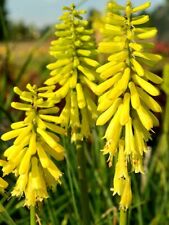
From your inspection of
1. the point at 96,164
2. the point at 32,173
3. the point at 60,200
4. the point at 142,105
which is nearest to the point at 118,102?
the point at 142,105

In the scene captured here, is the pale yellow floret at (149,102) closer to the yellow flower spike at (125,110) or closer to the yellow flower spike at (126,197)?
the yellow flower spike at (125,110)

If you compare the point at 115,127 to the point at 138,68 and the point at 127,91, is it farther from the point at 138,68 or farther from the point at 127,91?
the point at 138,68

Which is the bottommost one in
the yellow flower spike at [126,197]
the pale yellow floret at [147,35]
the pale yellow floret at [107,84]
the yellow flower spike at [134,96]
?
the yellow flower spike at [126,197]

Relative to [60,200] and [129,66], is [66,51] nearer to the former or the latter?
[129,66]

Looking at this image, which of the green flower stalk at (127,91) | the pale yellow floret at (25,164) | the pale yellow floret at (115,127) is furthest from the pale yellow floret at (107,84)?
the pale yellow floret at (25,164)

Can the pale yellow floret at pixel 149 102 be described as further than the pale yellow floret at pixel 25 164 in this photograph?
Yes

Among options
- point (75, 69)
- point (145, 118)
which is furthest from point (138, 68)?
point (75, 69)

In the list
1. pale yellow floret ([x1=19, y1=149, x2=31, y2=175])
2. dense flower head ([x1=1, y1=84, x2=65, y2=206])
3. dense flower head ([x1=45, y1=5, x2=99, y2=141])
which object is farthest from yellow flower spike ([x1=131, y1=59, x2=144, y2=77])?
pale yellow floret ([x1=19, y1=149, x2=31, y2=175])
